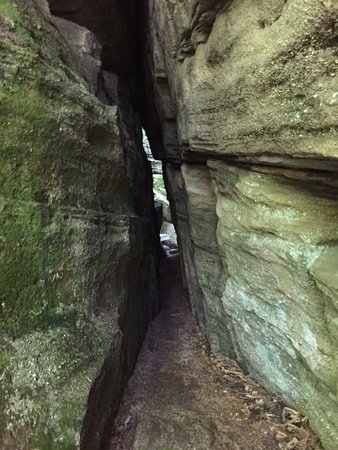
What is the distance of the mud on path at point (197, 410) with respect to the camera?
4863 millimetres

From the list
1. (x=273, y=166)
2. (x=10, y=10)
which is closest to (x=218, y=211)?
(x=273, y=166)

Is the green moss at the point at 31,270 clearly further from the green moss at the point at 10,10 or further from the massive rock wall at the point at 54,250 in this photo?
the green moss at the point at 10,10

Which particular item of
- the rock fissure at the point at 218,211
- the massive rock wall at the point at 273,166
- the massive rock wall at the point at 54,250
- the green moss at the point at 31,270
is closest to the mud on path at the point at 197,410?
the rock fissure at the point at 218,211

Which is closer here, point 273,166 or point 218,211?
point 273,166

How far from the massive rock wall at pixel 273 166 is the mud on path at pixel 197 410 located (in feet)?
1.12

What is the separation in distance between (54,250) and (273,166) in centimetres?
338

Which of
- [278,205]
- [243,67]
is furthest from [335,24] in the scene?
[278,205]

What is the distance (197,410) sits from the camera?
218 inches

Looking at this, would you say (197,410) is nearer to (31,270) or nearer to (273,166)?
(31,270)

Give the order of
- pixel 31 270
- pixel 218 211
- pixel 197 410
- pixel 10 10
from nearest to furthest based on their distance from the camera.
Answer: pixel 31 270
pixel 10 10
pixel 197 410
pixel 218 211

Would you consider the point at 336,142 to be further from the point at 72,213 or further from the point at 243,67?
the point at 72,213

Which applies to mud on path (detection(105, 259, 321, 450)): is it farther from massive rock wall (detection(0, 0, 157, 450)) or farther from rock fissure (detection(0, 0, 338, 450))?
massive rock wall (detection(0, 0, 157, 450))

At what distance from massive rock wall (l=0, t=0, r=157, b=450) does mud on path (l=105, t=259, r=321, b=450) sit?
46 centimetres

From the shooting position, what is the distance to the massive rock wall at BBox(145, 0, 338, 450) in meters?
3.69
